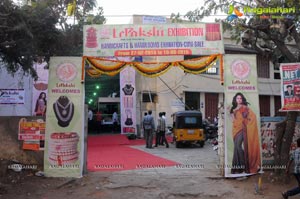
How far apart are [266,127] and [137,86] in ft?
44.9

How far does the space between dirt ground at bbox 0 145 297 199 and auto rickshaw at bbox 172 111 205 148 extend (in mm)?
6854

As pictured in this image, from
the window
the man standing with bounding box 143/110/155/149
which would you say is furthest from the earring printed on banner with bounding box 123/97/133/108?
the window

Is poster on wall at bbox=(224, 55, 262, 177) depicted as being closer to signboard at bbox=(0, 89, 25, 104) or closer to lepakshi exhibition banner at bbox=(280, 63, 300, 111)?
lepakshi exhibition banner at bbox=(280, 63, 300, 111)

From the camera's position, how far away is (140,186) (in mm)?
9039

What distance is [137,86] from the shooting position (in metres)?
23.1

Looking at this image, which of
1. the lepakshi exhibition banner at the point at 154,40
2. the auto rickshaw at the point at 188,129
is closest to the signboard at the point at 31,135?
the lepakshi exhibition banner at the point at 154,40

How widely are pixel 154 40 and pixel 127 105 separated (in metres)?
12.0

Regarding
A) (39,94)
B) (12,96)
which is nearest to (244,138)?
(39,94)

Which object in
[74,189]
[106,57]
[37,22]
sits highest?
[37,22]

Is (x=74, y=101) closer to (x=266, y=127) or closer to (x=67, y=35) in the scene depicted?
(x=67, y=35)

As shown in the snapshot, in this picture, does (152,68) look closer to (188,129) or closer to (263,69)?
(188,129)

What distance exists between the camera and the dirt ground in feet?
27.8

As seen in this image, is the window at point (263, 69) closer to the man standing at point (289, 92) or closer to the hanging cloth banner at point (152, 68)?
the hanging cloth banner at point (152, 68)

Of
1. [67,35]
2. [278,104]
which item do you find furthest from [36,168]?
[278,104]
